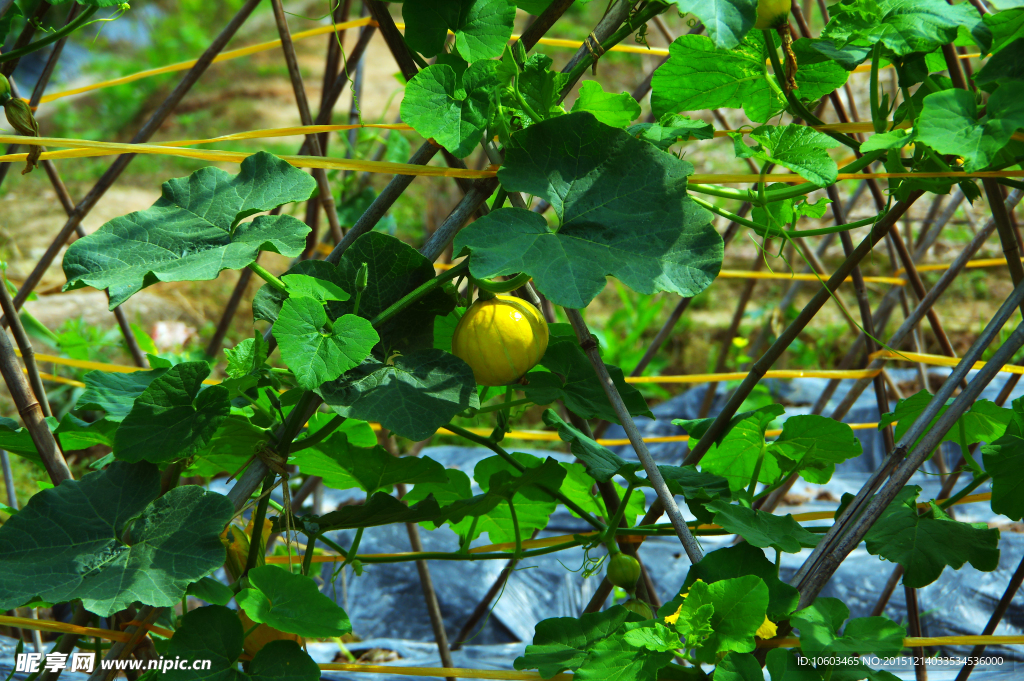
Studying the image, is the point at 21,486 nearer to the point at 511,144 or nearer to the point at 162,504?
the point at 162,504

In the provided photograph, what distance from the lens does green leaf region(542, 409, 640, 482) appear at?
69cm

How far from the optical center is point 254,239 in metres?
0.63

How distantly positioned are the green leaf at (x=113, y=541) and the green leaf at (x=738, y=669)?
405 mm

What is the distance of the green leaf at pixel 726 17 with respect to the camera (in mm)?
508

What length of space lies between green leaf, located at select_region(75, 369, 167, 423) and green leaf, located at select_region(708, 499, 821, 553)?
0.53 meters

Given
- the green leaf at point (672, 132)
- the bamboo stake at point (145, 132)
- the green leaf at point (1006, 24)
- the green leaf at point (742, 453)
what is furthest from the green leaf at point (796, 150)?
the bamboo stake at point (145, 132)

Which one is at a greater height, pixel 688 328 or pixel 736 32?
pixel 688 328

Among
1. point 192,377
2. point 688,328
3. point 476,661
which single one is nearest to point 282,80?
point 688,328

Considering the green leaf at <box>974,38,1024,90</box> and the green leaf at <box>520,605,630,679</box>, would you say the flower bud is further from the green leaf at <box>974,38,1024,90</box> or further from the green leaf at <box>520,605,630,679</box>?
the green leaf at <box>974,38,1024,90</box>

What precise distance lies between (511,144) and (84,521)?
1.59 ft

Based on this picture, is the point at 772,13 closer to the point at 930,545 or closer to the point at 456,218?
the point at 456,218

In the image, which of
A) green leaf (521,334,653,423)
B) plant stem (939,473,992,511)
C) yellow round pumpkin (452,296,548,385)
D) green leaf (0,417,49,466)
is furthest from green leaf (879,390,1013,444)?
green leaf (0,417,49,466)

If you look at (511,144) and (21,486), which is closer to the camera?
(511,144)

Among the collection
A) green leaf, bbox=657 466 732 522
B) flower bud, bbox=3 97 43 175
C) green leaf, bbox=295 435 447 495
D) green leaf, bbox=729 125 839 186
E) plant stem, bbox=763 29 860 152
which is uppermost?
flower bud, bbox=3 97 43 175
